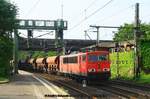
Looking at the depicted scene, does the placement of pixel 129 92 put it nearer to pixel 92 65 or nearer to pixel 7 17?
pixel 92 65

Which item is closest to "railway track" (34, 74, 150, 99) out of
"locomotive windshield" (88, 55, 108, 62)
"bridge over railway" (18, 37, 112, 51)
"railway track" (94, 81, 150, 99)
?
"railway track" (94, 81, 150, 99)

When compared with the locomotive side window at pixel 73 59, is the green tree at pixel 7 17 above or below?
above

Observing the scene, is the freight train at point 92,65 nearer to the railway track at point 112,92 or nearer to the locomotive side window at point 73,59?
the locomotive side window at point 73,59

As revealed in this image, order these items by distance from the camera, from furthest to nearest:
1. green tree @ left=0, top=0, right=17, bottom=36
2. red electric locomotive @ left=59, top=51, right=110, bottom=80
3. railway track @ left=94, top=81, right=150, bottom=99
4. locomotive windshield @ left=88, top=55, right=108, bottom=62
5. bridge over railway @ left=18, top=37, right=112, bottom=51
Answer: bridge over railway @ left=18, top=37, right=112, bottom=51 → green tree @ left=0, top=0, right=17, bottom=36 → locomotive windshield @ left=88, top=55, right=108, bottom=62 → red electric locomotive @ left=59, top=51, right=110, bottom=80 → railway track @ left=94, top=81, right=150, bottom=99

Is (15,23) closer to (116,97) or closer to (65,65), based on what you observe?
(65,65)

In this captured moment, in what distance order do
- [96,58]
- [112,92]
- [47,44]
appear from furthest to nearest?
[47,44] < [96,58] < [112,92]

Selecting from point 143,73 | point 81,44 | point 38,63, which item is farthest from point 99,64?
point 81,44

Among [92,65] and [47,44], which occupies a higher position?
[47,44]

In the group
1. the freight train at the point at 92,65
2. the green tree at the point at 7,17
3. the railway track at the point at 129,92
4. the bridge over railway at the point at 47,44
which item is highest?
the green tree at the point at 7,17

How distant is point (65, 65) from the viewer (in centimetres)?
5606

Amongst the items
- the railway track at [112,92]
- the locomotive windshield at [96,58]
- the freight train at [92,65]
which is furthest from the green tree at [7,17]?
the locomotive windshield at [96,58]

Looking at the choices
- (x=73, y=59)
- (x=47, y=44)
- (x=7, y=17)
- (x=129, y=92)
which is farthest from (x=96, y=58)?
(x=47, y=44)

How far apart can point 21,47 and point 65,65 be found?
168 feet

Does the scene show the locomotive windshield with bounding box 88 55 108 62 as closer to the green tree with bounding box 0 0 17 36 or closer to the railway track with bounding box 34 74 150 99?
the railway track with bounding box 34 74 150 99
